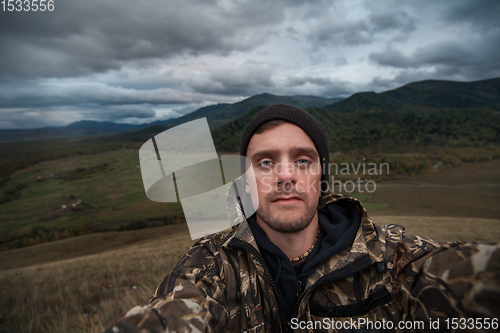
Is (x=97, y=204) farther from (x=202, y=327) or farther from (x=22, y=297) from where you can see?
(x=202, y=327)

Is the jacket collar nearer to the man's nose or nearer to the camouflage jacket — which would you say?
the camouflage jacket

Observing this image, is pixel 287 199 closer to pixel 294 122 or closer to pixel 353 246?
pixel 353 246

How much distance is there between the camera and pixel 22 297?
661 centimetres

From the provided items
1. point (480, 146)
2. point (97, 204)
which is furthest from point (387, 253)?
point (480, 146)

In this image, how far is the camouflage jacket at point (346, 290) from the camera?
1384mm

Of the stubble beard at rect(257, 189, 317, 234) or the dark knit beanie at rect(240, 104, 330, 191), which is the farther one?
the dark knit beanie at rect(240, 104, 330, 191)

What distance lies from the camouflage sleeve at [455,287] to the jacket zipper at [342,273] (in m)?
0.44

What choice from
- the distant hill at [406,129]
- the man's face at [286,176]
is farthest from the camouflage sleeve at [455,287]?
the distant hill at [406,129]

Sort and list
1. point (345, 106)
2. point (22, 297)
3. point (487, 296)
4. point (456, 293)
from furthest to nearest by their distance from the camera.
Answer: point (345, 106), point (22, 297), point (456, 293), point (487, 296)

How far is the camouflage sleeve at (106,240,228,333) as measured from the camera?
1.45m

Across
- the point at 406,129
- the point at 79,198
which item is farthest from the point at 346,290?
the point at 406,129

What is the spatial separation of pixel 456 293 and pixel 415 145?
482 ft

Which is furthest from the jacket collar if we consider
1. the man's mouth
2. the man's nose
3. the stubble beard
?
the man's nose

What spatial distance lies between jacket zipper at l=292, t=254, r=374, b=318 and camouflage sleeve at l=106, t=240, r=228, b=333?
730mm
